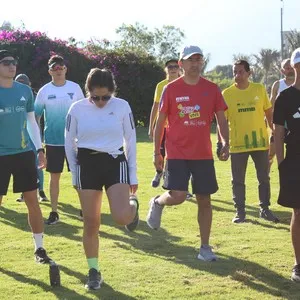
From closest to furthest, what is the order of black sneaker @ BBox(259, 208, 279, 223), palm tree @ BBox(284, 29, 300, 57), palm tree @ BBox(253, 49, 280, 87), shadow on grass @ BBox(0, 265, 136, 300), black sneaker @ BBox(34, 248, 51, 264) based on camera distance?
1. shadow on grass @ BBox(0, 265, 136, 300)
2. black sneaker @ BBox(34, 248, 51, 264)
3. black sneaker @ BBox(259, 208, 279, 223)
4. palm tree @ BBox(284, 29, 300, 57)
5. palm tree @ BBox(253, 49, 280, 87)

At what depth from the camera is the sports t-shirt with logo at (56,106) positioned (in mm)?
8812

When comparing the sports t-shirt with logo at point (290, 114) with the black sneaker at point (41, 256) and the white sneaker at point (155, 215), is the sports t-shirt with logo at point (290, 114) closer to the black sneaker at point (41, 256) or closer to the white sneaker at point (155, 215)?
the white sneaker at point (155, 215)

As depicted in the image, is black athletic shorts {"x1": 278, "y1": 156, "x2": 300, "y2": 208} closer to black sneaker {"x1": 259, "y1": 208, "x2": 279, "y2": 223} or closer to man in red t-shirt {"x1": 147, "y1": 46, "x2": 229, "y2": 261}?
man in red t-shirt {"x1": 147, "y1": 46, "x2": 229, "y2": 261}

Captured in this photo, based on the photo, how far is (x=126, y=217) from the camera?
18.6 ft

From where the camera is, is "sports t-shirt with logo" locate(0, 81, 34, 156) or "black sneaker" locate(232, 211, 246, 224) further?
"black sneaker" locate(232, 211, 246, 224)

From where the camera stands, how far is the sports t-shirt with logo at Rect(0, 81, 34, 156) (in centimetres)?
630

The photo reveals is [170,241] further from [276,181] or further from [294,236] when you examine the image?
[276,181]

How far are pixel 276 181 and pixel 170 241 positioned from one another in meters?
5.33

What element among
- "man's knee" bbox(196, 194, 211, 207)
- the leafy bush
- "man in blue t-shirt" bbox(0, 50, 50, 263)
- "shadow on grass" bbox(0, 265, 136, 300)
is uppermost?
the leafy bush

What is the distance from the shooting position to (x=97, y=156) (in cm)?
572

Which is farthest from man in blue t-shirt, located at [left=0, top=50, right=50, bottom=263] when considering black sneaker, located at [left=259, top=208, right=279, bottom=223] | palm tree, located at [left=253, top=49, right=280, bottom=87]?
palm tree, located at [left=253, top=49, right=280, bottom=87]

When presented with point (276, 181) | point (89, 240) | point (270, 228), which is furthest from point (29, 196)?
point (276, 181)

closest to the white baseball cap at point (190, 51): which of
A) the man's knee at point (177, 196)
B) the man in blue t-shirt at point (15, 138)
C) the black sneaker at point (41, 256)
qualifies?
the man's knee at point (177, 196)

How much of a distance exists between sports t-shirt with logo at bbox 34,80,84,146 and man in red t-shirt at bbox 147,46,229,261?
96.0 inches
